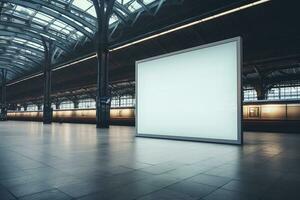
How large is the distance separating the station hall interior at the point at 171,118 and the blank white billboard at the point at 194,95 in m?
0.04

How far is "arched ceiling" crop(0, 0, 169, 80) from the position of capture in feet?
67.9

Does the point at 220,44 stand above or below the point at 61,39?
below

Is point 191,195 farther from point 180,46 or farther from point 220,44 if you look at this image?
point 180,46

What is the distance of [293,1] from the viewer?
525 inches

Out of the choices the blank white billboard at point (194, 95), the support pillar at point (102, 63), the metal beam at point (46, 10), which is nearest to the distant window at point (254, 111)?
the blank white billboard at point (194, 95)

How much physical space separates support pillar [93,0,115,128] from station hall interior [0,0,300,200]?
0.08 meters

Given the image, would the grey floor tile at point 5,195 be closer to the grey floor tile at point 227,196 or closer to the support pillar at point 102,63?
the grey floor tile at point 227,196

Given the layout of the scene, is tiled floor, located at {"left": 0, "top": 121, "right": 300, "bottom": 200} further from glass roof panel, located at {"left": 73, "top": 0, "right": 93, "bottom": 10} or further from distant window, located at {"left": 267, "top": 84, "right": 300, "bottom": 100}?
distant window, located at {"left": 267, "top": 84, "right": 300, "bottom": 100}

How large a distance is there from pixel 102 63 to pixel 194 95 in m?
11.2

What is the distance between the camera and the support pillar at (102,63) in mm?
18062

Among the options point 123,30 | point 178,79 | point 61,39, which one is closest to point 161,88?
point 178,79

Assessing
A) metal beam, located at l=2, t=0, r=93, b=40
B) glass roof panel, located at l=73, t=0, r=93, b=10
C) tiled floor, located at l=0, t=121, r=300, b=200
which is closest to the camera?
tiled floor, located at l=0, t=121, r=300, b=200

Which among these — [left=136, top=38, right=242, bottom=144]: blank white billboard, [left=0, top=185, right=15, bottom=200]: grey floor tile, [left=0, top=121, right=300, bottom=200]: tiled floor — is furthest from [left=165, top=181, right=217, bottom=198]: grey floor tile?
[left=136, top=38, right=242, bottom=144]: blank white billboard

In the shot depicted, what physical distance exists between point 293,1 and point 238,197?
47.9 feet
